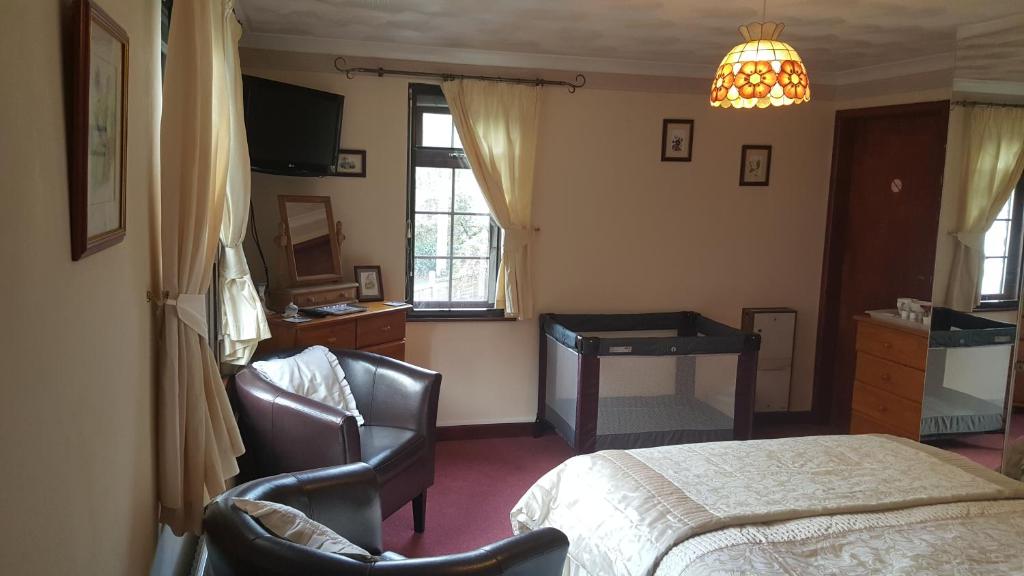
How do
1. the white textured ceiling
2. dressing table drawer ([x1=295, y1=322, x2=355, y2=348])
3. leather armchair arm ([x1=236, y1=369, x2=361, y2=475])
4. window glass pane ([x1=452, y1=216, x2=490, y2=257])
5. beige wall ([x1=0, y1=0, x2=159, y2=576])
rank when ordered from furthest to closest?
window glass pane ([x1=452, y1=216, x2=490, y2=257]), dressing table drawer ([x1=295, y1=322, x2=355, y2=348]), the white textured ceiling, leather armchair arm ([x1=236, y1=369, x2=361, y2=475]), beige wall ([x1=0, y1=0, x2=159, y2=576])

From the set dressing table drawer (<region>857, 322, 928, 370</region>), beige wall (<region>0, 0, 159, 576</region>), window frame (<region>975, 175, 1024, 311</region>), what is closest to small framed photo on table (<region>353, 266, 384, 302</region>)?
beige wall (<region>0, 0, 159, 576</region>)

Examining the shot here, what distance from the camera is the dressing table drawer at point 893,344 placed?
3.90 meters

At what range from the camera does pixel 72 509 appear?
4.29ft

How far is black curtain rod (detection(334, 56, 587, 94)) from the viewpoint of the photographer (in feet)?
13.3

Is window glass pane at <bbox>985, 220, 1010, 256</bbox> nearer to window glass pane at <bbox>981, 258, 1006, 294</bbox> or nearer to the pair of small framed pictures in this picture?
window glass pane at <bbox>981, 258, 1006, 294</bbox>

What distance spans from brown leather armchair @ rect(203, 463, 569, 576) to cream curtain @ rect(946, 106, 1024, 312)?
2.76 m

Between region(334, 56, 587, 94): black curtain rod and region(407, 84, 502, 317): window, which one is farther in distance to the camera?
region(407, 84, 502, 317): window

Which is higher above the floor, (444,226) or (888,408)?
(444,226)

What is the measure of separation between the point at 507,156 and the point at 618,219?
82 centimetres

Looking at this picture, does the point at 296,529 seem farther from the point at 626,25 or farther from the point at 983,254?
the point at 983,254

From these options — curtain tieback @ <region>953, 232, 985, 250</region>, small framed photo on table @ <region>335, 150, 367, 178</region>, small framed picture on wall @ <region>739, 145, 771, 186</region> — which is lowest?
curtain tieback @ <region>953, 232, 985, 250</region>

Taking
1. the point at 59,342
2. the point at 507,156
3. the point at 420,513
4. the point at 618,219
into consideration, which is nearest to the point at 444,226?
the point at 507,156

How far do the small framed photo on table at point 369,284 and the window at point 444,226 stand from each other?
200mm

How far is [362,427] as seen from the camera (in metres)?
3.35
